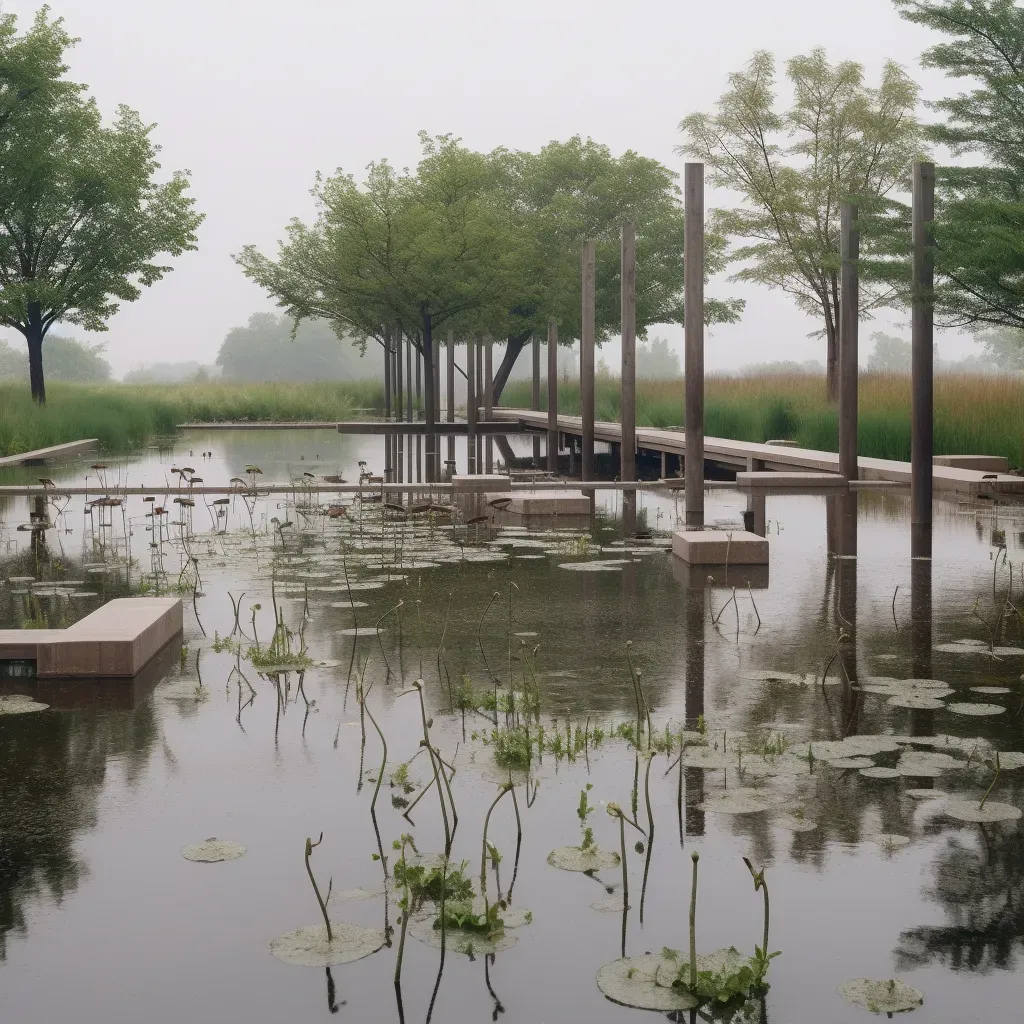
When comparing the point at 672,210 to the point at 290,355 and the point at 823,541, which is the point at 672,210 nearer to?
the point at 823,541

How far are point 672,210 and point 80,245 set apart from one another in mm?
22031

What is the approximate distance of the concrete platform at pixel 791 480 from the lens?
56.8ft

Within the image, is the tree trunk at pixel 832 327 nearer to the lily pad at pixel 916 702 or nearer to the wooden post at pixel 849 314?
the wooden post at pixel 849 314

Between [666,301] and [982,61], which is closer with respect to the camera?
[982,61]

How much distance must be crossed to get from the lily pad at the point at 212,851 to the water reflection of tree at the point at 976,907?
191cm

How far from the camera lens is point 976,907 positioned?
3742 mm

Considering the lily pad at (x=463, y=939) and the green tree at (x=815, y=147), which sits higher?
the green tree at (x=815, y=147)

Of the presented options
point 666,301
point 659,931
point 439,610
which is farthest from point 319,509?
point 666,301

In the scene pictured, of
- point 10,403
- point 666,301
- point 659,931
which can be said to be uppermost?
point 666,301

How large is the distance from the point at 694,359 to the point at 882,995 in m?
11.8

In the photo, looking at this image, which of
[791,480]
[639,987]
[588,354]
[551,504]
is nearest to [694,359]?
[551,504]

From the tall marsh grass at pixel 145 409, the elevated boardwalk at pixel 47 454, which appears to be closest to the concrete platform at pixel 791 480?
the elevated boardwalk at pixel 47 454

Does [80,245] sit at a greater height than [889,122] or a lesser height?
lesser

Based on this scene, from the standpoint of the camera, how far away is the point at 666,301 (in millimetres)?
51188
